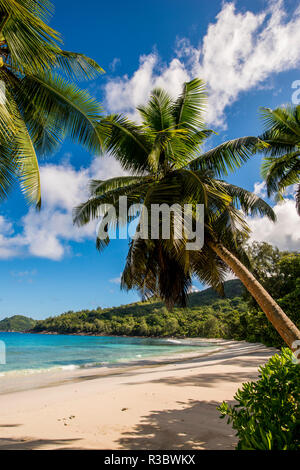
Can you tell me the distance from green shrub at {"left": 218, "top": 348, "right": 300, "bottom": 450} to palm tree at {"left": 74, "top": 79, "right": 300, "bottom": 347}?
331 centimetres

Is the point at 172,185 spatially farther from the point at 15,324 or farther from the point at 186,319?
the point at 15,324

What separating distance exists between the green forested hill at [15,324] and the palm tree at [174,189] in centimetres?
17234

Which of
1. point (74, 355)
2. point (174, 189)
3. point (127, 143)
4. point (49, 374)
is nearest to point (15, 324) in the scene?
point (74, 355)

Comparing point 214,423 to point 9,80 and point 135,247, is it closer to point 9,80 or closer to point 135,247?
point 135,247

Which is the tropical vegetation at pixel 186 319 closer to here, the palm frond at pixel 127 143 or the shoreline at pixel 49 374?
the shoreline at pixel 49 374

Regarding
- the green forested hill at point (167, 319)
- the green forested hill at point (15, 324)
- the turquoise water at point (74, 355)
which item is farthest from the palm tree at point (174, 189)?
the green forested hill at point (15, 324)

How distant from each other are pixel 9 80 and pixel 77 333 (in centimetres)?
11536

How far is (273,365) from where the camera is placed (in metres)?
2.60

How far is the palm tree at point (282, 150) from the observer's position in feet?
26.9

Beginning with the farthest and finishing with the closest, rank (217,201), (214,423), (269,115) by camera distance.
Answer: (269,115), (217,201), (214,423)

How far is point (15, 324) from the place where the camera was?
16212 centimetres

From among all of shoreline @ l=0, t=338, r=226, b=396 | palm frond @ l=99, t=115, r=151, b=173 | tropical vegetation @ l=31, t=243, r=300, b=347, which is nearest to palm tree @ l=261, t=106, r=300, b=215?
palm frond @ l=99, t=115, r=151, b=173
